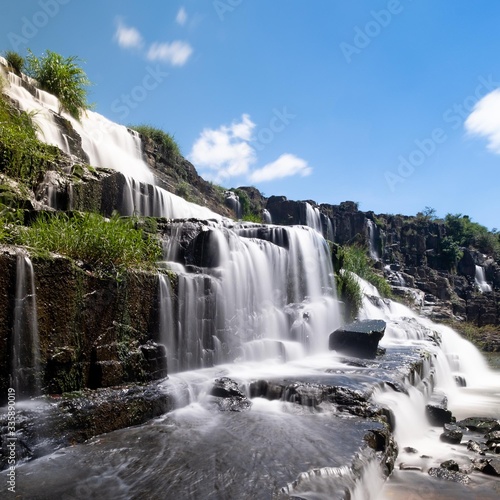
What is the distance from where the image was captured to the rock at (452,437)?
4.96 metres

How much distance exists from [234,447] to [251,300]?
4325mm

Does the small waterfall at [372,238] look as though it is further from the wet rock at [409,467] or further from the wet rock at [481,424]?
the wet rock at [409,467]

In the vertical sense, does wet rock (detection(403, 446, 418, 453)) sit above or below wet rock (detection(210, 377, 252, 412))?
below

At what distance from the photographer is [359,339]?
807 cm

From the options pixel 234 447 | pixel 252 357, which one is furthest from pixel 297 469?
pixel 252 357

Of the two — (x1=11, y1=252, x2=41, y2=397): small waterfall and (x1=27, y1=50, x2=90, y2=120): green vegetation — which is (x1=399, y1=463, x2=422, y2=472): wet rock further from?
(x1=27, y1=50, x2=90, y2=120): green vegetation

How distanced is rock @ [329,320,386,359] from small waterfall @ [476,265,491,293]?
33458 millimetres

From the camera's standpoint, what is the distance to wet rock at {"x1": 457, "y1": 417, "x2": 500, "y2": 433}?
5.48m

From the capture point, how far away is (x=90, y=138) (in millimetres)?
10953

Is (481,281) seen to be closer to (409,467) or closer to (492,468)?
(492,468)

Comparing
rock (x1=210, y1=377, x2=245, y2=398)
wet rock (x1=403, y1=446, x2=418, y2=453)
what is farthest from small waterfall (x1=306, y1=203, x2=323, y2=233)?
Result: wet rock (x1=403, y1=446, x2=418, y2=453)

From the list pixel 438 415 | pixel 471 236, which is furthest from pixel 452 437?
pixel 471 236

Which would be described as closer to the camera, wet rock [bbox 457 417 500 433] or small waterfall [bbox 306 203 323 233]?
wet rock [bbox 457 417 500 433]

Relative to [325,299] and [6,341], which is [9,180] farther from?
[325,299]
